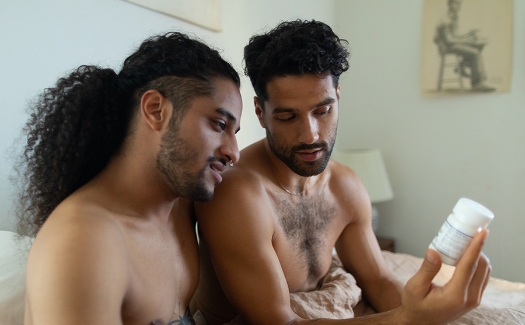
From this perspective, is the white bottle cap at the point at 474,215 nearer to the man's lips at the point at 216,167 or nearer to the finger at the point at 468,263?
the finger at the point at 468,263

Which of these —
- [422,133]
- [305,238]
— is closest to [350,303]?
[305,238]

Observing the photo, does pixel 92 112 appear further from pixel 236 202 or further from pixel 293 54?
pixel 293 54

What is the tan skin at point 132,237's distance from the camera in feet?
1.94

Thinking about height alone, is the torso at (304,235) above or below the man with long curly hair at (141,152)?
below

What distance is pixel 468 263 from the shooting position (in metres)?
0.62

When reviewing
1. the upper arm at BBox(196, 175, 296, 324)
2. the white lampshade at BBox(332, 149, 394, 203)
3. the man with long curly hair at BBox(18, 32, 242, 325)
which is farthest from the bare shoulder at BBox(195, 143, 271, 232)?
the white lampshade at BBox(332, 149, 394, 203)

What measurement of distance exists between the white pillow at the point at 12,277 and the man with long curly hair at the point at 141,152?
0.13 ft

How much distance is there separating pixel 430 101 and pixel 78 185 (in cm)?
209

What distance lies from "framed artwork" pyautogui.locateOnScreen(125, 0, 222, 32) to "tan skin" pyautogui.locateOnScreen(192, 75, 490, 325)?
556mm

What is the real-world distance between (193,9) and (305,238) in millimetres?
975

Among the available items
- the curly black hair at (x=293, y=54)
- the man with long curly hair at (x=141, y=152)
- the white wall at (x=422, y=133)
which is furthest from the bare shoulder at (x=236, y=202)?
the white wall at (x=422, y=133)

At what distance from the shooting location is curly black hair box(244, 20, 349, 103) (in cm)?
107

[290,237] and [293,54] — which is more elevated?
[293,54]

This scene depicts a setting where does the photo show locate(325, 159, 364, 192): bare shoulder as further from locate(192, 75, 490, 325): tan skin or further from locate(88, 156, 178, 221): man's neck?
locate(88, 156, 178, 221): man's neck
